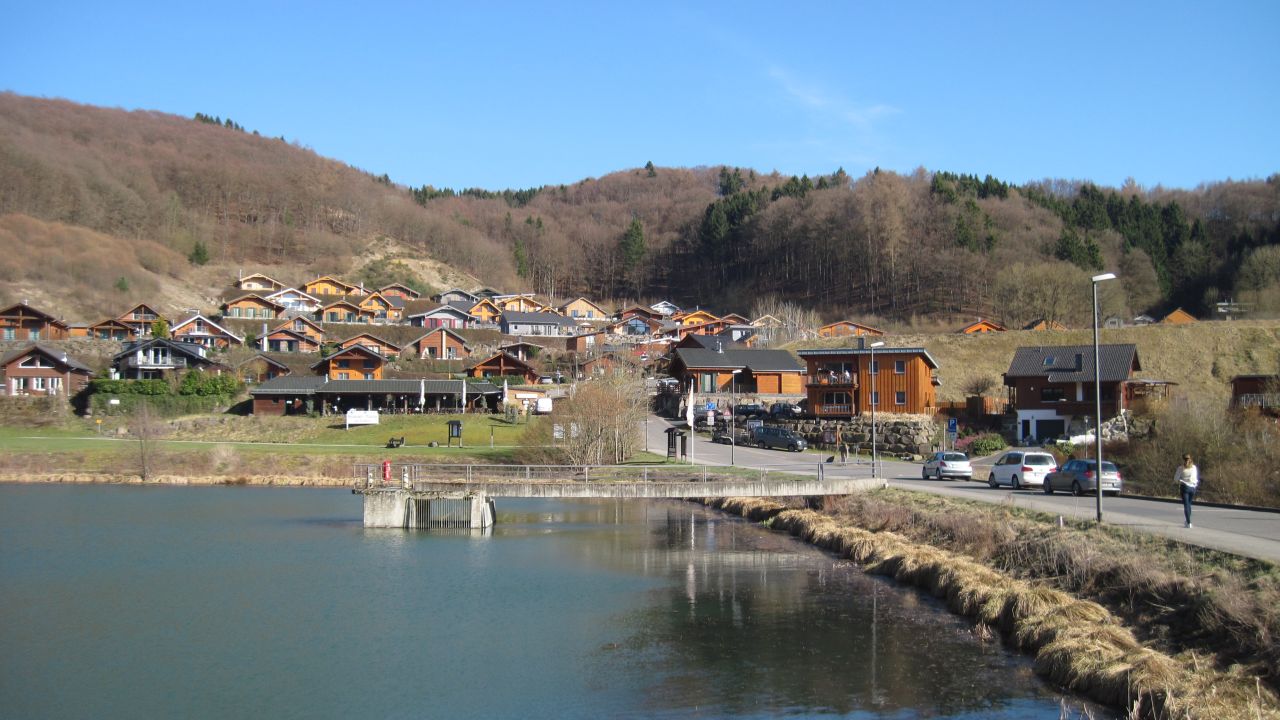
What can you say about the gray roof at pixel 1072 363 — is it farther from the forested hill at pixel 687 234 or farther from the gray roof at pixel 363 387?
the forested hill at pixel 687 234

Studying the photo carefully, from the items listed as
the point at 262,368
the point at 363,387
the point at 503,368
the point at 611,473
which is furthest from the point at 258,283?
the point at 611,473

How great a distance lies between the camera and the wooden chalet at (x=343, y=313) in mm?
117000

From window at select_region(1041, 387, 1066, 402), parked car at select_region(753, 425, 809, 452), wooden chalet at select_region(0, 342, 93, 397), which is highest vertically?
wooden chalet at select_region(0, 342, 93, 397)

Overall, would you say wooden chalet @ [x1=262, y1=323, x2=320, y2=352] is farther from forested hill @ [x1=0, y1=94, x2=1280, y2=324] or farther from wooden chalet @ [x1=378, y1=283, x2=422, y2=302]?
wooden chalet @ [x1=378, y1=283, x2=422, y2=302]

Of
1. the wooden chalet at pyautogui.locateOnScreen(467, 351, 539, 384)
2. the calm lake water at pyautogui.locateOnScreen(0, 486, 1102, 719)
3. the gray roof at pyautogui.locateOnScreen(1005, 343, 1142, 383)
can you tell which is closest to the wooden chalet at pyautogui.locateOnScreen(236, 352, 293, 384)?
the wooden chalet at pyautogui.locateOnScreen(467, 351, 539, 384)

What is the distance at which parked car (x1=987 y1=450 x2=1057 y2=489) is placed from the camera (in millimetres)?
36750

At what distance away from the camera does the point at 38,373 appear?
3182 inches

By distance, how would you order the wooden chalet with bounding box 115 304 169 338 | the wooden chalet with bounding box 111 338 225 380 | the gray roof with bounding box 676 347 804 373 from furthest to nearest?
the wooden chalet with bounding box 115 304 169 338
the wooden chalet with bounding box 111 338 225 380
the gray roof with bounding box 676 347 804 373

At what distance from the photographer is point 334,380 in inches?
3127

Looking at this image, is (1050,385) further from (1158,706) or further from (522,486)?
(1158,706)

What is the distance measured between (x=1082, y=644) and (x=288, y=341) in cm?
9424

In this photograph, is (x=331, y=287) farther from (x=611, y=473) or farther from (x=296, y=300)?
(x=611, y=473)

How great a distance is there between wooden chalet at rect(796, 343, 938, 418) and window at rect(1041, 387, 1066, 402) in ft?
22.9

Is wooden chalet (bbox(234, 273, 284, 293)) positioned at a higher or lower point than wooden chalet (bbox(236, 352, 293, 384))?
higher
